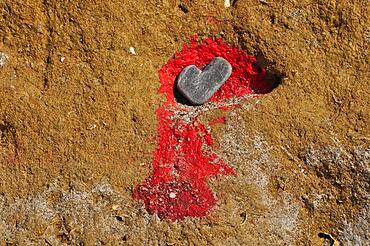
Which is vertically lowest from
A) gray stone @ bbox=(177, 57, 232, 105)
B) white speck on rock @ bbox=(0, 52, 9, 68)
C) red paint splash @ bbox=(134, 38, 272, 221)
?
red paint splash @ bbox=(134, 38, 272, 221)

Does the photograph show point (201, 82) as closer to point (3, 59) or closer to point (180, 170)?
point (180, 170)

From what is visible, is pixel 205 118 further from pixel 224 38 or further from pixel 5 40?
pixel 5 40

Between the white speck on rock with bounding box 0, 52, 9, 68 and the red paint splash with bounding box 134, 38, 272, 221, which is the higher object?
the white speck on rock with bounding box 0, 52, 9, 68

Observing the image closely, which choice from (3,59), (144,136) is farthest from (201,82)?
(3,59)

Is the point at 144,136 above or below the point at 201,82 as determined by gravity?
below

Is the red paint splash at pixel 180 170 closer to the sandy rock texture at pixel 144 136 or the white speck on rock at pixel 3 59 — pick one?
the sandy rock texture at pixel 144 136

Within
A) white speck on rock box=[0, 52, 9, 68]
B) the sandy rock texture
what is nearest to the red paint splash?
the sandy rock texture

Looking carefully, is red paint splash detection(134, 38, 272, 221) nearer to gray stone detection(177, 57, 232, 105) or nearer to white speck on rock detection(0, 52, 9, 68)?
gray stone detection(177, 57, 232, 105)

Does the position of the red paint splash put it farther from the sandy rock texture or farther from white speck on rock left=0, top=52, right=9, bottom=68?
white speck on rock left=0, top=52, right=9, bottom=68
